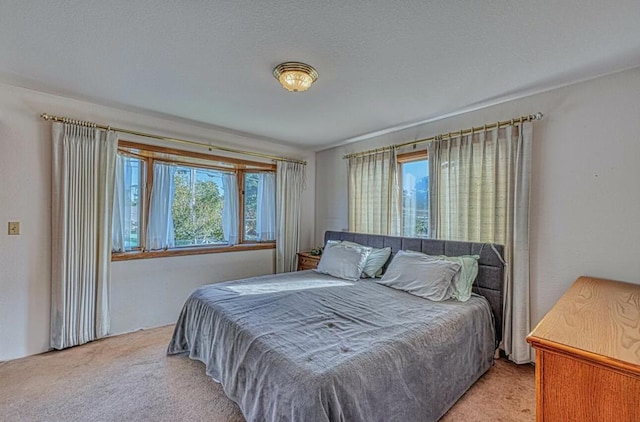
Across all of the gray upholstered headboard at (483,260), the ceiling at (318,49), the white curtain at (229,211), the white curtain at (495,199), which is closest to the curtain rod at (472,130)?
the white curtain at (495,199)

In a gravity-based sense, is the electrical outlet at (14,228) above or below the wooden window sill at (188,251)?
above

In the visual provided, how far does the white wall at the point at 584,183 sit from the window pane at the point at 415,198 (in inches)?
37.0

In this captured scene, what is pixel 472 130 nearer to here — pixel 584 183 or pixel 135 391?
pixel 584 183

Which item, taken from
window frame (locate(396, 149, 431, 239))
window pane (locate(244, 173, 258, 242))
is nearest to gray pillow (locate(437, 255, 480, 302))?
window frame (locate(396, 149, 431, 239))

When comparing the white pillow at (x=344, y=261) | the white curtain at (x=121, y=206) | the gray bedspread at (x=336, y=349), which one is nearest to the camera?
the gray bedspread at (x=336, y=349)

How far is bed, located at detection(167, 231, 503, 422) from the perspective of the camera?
1.31m

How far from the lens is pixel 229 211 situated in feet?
12.5

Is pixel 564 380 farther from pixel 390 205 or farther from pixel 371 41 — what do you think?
pixel 390 205

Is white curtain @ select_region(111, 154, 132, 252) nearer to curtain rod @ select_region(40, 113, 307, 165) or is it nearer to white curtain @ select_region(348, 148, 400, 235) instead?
curtain rod @ select_region(40, 113, 307, 165)

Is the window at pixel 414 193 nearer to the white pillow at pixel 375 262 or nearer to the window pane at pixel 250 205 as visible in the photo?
the white pillow at pixel 375 262

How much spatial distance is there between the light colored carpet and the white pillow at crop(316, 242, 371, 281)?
140 centimetres

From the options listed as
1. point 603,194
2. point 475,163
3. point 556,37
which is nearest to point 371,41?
point 556,37

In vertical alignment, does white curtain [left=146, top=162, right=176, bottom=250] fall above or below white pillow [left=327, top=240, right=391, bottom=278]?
above

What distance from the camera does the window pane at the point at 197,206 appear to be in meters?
3.42
